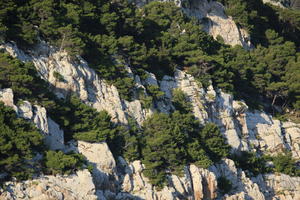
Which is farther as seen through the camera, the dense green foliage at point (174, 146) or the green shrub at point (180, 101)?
the green shrub at point (180, 101)

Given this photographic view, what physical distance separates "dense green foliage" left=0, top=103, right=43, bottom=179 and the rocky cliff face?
78 cm

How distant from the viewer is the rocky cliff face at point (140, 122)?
120 feet

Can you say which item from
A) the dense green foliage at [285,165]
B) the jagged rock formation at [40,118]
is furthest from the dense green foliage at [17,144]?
the dense green foliage at [285,165]

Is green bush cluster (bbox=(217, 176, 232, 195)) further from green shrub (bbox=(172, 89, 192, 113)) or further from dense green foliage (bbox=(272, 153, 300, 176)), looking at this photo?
dense green foliage (bbox=(272, 153, 300, 176))

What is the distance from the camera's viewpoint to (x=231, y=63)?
2520 inches

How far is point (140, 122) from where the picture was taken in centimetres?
4738

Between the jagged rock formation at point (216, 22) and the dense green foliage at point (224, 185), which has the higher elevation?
the jagged rock formation at point (216, 22)

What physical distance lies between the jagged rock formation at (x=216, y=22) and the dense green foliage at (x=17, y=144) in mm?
38736

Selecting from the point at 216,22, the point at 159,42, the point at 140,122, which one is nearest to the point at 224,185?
the point at 140,122

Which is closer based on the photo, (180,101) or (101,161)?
(101,161)

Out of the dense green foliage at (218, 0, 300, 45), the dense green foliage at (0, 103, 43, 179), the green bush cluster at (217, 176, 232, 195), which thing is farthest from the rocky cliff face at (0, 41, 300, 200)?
the dense green foliage at (218, 0, 300, 45)

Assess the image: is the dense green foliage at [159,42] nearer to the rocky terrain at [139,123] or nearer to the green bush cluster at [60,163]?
the rocky terrain at [139,123]

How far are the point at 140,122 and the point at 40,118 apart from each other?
11904 mm

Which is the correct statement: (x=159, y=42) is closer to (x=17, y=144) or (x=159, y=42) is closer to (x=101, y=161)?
(x=101, y=161)
